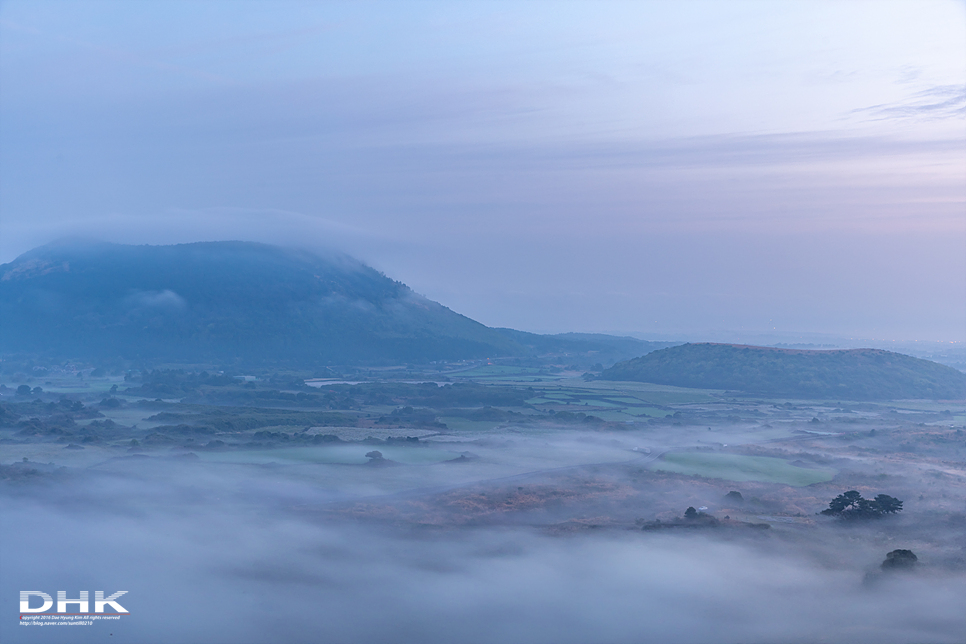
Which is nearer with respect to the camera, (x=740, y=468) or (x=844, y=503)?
(x=844, y=503)

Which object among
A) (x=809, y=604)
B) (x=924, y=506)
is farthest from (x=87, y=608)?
(x=924, y=506)

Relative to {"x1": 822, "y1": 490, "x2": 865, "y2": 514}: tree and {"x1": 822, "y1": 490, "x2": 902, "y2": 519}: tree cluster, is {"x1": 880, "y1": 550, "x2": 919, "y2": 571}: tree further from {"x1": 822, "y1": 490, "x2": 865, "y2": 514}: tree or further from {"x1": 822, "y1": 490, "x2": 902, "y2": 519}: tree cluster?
{"x1": 822, "y1": 490, "x2": 865, "y2": 514}: tree

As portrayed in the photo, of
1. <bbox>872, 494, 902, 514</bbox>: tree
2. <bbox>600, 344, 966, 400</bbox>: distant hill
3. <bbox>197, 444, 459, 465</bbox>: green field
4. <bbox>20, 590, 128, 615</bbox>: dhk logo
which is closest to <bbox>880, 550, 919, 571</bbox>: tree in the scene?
<bbox>872, 494, 902, 514</bbox>: tree

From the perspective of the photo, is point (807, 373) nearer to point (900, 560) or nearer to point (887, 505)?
point (887, 505)

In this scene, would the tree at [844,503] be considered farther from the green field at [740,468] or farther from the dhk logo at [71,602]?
the dhk logo at [71,602]

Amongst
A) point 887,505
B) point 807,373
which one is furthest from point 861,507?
point 807,373

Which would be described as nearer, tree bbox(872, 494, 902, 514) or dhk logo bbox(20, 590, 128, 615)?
dhk logo bbox(20, 590, 128, 615)

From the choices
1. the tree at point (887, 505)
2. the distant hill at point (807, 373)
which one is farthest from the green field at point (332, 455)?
the distant hill at point (807, 373)
